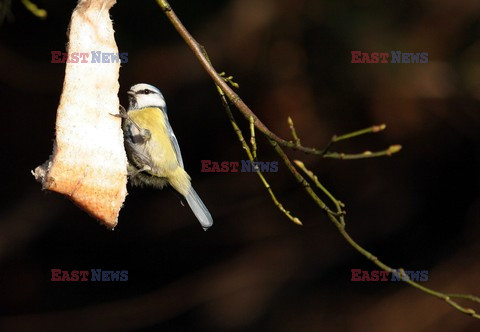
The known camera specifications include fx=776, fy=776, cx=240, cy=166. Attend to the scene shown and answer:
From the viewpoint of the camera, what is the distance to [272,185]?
5500mm

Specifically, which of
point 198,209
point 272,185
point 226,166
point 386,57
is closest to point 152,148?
point 198,209

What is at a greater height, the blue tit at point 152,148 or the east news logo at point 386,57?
the east news logo at point 386,57

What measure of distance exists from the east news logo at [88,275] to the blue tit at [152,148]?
2380 millimetres

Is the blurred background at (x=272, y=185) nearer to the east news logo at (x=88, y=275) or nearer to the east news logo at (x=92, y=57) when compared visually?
the east news logo at (x=88, y=275)

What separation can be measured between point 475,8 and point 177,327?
10.1 ft

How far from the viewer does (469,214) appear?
570 cm

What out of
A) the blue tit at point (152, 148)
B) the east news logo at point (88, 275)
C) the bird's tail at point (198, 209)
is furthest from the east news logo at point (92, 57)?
the east news logo at point (88, 275)

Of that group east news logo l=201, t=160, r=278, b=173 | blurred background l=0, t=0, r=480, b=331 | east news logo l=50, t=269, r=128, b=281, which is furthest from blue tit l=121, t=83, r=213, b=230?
east news logo l=50, t=269, r=128, b=281

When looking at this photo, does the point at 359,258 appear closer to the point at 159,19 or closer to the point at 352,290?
the point at 352,290

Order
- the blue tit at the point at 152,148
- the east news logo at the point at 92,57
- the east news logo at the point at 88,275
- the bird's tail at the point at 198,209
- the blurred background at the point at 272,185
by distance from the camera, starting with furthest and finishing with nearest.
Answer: the east news logo at the point at 88,275
the blurred background at the point at 272,185
the bird's tail at the point at 198,209
the blue tit at the point at 152,148
the east news logo at the point at 92,57

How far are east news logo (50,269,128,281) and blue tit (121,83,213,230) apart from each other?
2.38 metres

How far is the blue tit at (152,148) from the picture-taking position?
9.27 ft

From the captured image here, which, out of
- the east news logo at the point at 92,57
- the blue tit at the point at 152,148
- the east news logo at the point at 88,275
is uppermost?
the east news logo at the point at 92,57

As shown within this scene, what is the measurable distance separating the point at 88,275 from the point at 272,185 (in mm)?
1415
